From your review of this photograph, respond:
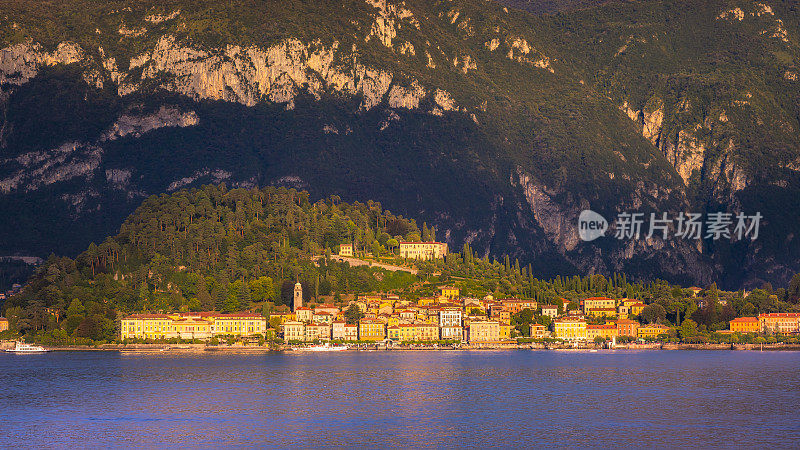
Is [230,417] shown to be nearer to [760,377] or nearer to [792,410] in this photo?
[792,410]

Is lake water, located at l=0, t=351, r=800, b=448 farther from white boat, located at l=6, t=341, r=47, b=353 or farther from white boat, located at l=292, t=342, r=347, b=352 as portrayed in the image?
white boat, located at l=6, t=341, r=47, b=353

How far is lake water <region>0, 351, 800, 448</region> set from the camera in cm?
9612

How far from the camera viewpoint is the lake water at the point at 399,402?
96.1 m

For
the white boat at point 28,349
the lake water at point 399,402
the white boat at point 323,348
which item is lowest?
the lake water at point 399,402

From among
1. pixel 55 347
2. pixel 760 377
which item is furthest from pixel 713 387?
pixel 55 347

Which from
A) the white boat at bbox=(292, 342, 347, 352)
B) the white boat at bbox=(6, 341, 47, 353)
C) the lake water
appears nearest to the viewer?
the lake water

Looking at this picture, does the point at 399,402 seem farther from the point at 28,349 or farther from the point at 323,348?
the point at 28,349

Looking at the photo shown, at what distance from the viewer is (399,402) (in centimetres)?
11562

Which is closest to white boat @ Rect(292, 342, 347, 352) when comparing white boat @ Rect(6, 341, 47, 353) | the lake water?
the lake water

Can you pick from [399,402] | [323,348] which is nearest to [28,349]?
[323,348]

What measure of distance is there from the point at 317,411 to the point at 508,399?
18.5m

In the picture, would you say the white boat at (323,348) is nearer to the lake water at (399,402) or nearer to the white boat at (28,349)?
the lake water at (399,402)

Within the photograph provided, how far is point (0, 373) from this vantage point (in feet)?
495

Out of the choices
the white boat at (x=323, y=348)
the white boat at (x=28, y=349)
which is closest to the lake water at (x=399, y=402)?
the white boat at (x=323, y=348)
